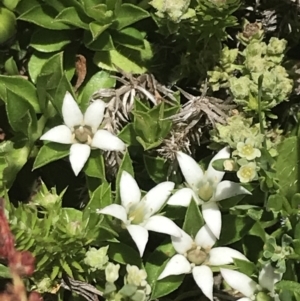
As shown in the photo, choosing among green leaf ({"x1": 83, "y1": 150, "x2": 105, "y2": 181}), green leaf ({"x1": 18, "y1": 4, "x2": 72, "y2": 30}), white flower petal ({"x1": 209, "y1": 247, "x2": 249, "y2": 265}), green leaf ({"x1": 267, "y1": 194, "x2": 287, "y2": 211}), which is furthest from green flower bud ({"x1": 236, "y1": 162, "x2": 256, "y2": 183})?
green leaf ({"x1": 18, "y1": 4, "x2": 72, "y2": 30})

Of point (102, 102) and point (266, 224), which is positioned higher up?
point (102, 102)

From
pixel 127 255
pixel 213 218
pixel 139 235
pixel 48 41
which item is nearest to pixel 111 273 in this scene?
pixel 139 235

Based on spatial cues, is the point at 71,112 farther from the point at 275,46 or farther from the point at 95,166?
the point at 275,46

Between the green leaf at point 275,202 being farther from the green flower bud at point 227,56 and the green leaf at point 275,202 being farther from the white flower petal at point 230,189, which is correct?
the green flower bud at point 227,56

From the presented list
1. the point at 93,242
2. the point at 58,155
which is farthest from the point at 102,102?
the point at 93,242

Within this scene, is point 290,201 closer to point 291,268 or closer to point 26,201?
point 291,268

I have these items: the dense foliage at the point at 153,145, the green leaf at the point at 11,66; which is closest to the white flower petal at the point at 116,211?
the dense foliage at the point at 153,145
